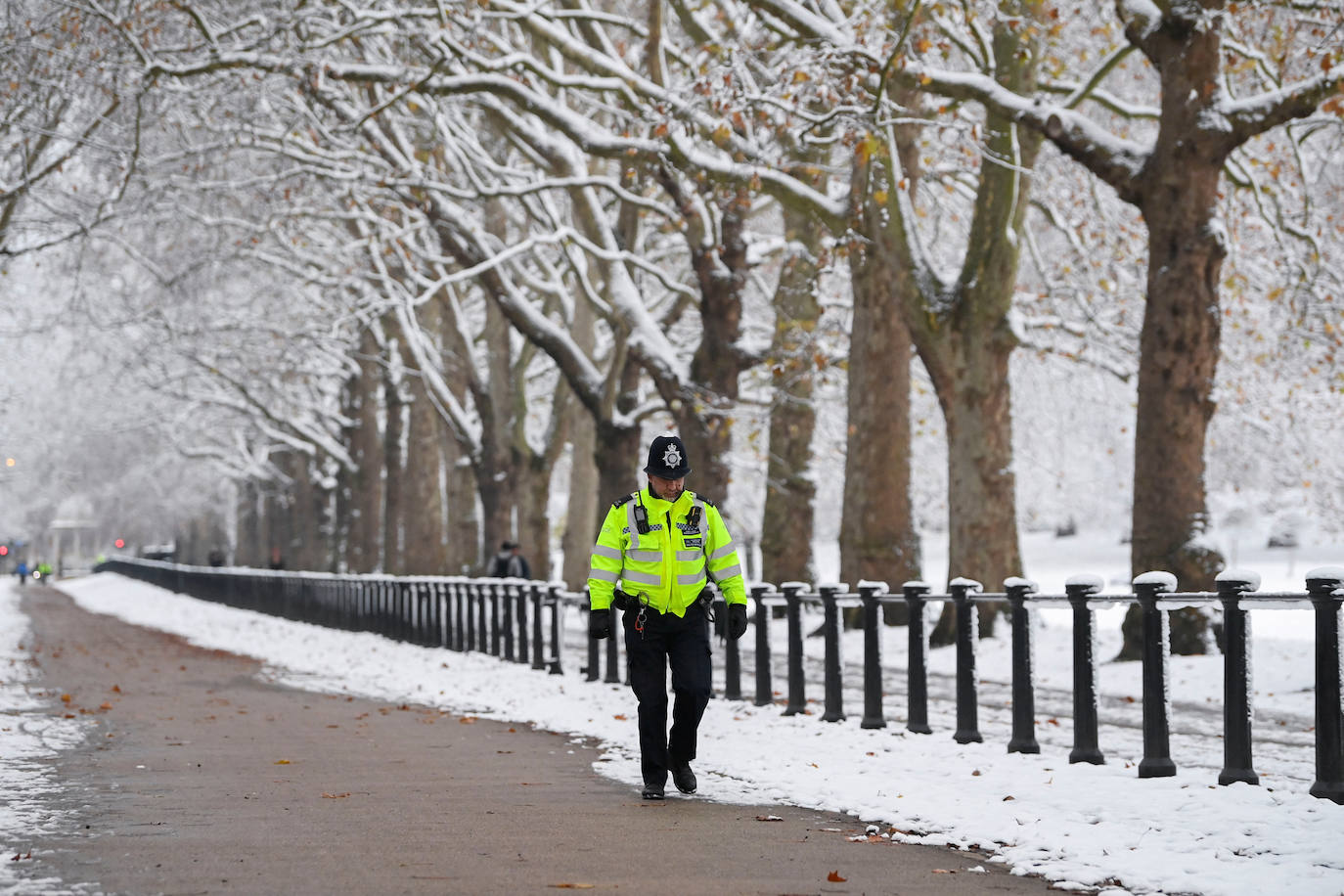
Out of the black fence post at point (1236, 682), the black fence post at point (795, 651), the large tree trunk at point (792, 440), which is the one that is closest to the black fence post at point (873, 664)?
the black fence post at point (795, 651)

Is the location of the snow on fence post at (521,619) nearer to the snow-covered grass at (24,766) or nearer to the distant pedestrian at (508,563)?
the distant pedestrian at (508,563)

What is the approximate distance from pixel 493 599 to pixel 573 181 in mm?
5100

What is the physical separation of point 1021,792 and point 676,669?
72.1 inches

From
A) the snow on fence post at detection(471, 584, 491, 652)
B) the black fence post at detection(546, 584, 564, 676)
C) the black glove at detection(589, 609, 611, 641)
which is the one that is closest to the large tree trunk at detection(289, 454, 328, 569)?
the snow on fence post at detection(471, 584, 491, 652)

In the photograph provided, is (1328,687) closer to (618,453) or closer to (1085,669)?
(1085,669)

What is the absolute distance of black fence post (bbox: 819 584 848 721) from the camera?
12.4 metres

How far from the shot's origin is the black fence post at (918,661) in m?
11.4

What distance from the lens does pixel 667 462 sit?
9.09 m

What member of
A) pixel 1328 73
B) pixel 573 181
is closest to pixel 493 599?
pixel 573 181

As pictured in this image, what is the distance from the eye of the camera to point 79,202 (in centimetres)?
2550

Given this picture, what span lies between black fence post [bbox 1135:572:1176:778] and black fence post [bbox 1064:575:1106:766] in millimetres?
376

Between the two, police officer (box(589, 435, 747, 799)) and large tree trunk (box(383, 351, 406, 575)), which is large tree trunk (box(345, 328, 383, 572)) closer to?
large tree trunk (box(383, 351, 406, 575))

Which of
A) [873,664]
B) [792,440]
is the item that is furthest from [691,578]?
[792,440]

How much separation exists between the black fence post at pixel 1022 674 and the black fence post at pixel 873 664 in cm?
151
